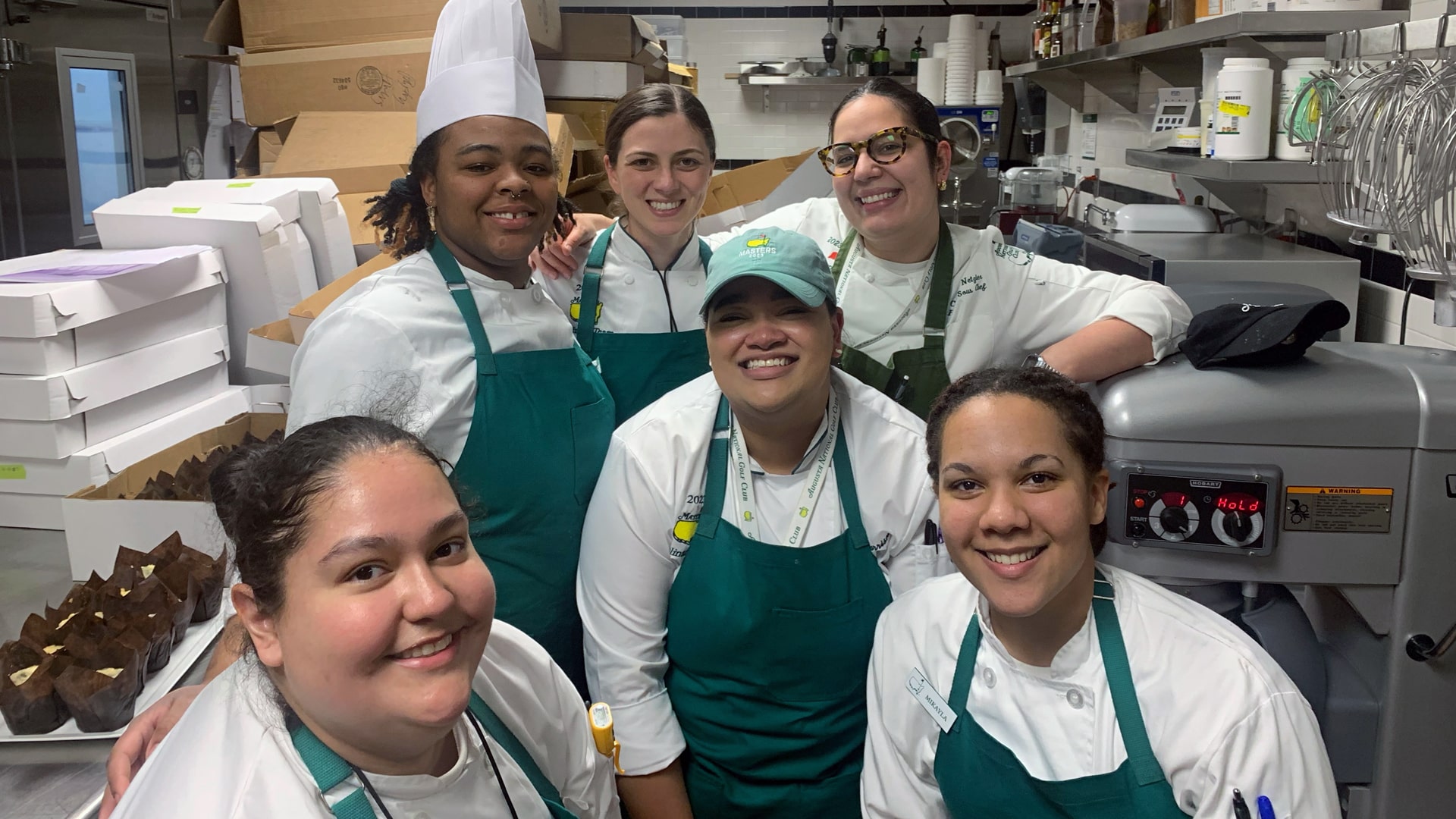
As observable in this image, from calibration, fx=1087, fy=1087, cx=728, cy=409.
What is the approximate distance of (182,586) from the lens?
5.81 feet

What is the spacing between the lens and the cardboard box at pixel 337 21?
3.44 metres

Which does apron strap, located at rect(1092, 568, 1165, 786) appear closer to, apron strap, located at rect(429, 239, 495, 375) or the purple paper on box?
apron strap, located at rect(429, 239, 495, 375)

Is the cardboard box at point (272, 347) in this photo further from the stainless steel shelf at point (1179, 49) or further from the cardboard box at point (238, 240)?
the stainless steel shelf at point (1179, 49)

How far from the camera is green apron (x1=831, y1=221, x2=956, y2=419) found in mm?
2023

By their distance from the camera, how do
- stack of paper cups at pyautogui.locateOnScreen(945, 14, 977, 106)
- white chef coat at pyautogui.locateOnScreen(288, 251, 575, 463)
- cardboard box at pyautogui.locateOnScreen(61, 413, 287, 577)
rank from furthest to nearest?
stack of paper cups at pyautogui.locateOnScreen(945, 14, 977, 106), cardboard box at pyautogui.locateOnScreen(61, 413, 287, 577), white chef coat at pyautogui.locateOnScreen(288, 251, 575, 463)

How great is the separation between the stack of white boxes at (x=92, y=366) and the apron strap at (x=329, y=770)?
145 centimetres

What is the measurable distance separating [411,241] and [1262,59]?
1703 millimetres

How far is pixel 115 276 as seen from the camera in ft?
7.49

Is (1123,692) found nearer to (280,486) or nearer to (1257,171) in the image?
(280,486)

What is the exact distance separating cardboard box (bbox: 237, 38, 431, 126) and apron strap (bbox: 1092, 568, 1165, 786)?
2.76 metres

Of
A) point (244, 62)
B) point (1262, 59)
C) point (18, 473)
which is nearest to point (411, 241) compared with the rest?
point (18, 473)

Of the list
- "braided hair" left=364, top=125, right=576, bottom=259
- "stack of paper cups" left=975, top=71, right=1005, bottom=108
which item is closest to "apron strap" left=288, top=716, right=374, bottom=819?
"braided hair" left=364, top=125, right=576, bottom=259

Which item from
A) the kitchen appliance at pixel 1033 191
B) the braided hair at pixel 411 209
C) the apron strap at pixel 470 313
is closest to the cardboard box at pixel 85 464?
the braided hair at pixel 411 209

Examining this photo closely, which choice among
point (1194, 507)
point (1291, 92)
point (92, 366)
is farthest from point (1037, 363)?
point (92, 366)
